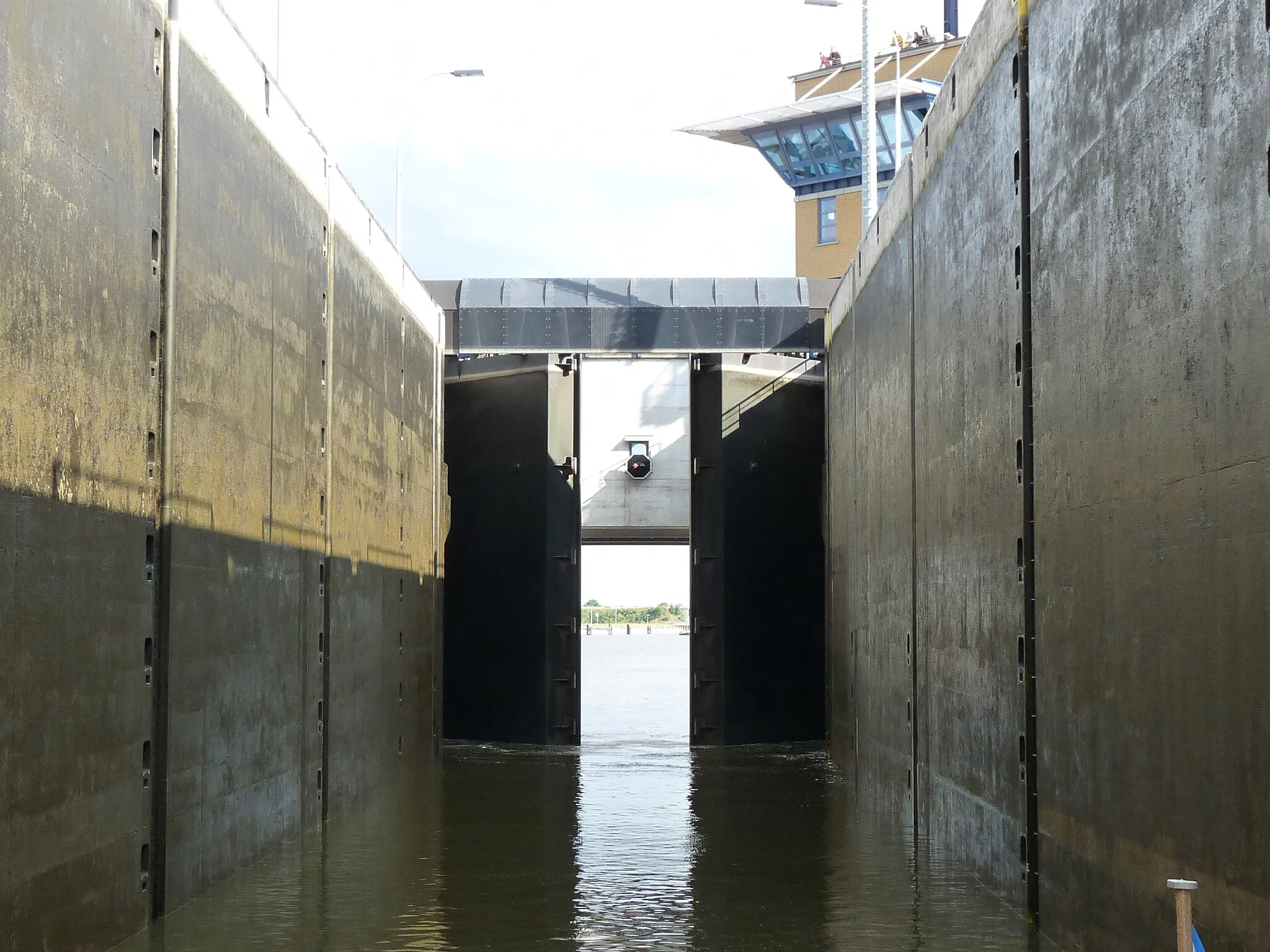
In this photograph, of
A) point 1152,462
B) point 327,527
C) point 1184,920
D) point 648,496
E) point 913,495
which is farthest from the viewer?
point 648,496

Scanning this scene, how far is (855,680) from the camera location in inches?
640

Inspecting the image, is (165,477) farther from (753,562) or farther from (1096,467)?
(753,562)

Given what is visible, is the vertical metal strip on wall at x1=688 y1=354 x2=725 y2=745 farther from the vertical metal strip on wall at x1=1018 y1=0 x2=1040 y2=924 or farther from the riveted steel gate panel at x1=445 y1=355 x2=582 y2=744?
the vertical metal strip on wall at x1=1018 y1=0 x2=1040 y2=924

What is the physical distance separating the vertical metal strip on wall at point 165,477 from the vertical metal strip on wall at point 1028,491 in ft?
15.1

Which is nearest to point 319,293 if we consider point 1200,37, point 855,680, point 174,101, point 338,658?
point 338,658

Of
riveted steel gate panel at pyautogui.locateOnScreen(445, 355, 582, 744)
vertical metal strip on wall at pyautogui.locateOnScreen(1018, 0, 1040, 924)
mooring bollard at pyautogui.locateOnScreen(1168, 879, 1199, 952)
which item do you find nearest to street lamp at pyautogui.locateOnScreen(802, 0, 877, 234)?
riveted steel gate panel at pyautogui.locateOnScreen(445, 355, 582, 744)

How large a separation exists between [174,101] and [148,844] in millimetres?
4015

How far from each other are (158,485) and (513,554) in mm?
11907

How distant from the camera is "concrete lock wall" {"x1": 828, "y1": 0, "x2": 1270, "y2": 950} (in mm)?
5203

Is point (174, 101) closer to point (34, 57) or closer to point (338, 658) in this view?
point (34, 57)

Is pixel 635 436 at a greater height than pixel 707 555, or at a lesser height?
greater

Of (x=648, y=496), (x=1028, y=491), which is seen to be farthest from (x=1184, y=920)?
(x=648, y=496)

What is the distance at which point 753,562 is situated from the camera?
20031mm

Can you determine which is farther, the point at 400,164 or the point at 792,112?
the point at 792,112
